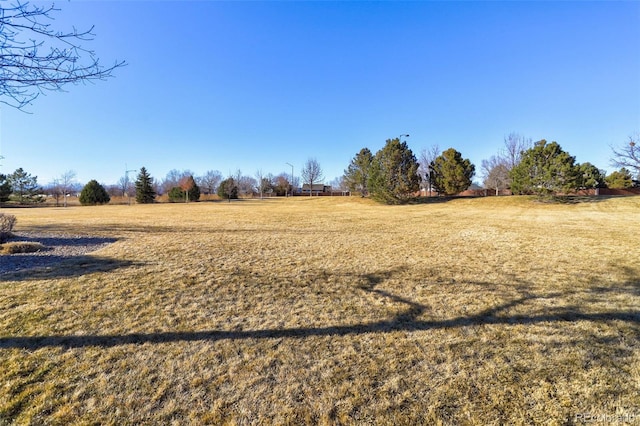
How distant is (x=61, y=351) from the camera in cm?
297

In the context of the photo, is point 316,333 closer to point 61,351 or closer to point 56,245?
point 61,351

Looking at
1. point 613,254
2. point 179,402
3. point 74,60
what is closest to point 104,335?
Answer: point 179,402

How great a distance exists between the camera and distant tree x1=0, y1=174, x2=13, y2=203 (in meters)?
36.7

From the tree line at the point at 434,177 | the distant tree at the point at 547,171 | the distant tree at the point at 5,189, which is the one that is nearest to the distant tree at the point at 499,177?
the tree line at the point at 434,177

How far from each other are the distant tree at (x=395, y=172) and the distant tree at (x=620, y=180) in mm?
27470

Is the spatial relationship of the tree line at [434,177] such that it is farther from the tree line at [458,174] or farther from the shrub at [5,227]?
the shrub at [5,227]

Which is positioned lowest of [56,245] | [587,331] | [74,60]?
[587,331]

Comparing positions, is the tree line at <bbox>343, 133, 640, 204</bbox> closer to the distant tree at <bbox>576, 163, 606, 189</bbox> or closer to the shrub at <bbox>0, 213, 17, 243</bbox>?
the distant tree at <bbox>576, 163, 606, 189</bbox>

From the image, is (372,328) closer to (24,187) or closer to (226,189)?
(226,189)

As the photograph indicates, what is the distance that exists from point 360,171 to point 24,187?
50089mm

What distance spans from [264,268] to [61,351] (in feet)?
11.8

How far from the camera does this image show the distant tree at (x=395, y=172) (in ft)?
92.3

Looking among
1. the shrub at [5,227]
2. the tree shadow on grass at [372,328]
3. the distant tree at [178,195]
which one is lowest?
the tree shadow on grass at [372,328]

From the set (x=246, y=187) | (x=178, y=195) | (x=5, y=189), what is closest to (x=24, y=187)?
(x=5, y=189)
